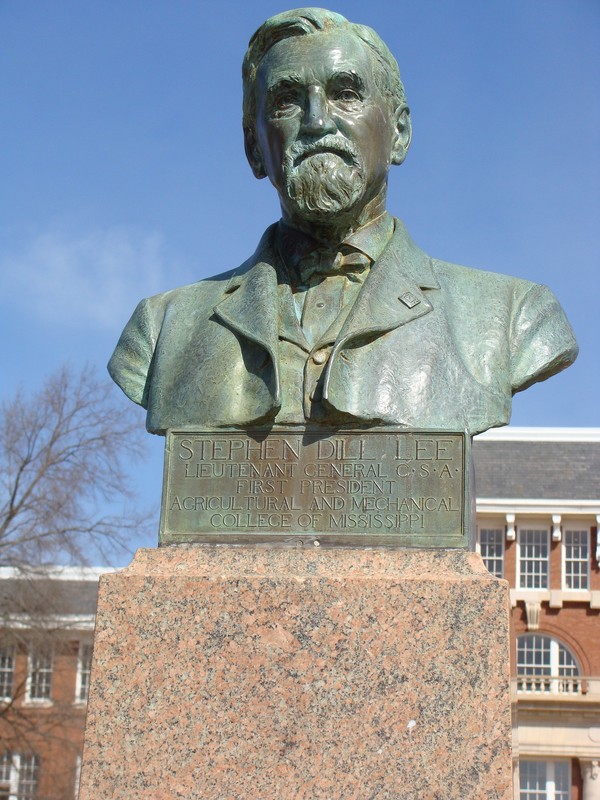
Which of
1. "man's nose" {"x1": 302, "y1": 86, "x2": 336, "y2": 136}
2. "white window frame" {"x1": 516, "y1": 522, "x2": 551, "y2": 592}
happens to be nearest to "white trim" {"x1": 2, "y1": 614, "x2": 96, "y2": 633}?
"white window frame" {"x1": 516, "y1": 522, "x2": 551, "y2": 592}

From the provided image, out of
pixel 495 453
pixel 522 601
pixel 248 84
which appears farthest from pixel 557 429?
pixel 248 84

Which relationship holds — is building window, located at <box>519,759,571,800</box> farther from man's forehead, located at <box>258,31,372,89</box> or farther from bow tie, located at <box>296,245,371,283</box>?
man's forehead, located at <box>258,31,372,89</box>

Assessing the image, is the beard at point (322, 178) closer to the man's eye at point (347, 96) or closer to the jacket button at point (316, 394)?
the man's eye at point (347, 96)

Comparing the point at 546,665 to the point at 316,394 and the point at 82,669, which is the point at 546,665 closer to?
the point at 82,669

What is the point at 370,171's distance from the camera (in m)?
5.40

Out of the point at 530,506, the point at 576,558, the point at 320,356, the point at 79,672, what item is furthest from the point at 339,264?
the point at 79,672

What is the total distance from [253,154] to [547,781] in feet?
103

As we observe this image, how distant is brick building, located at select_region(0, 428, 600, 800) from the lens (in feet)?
115

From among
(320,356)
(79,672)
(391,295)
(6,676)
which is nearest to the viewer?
(320,356)

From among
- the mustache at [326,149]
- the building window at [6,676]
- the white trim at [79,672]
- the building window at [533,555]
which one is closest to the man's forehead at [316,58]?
the mustache at [326,149]

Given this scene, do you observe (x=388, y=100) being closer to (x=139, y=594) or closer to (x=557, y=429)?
(x=139, y=594)

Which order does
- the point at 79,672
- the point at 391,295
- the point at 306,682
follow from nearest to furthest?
the point at 306,682 < the point at 391,295 < the point at 79,672

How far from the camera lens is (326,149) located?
5.27 m

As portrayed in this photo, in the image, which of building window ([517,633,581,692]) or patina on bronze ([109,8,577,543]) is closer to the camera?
patina on bronze ([109,8,577,543])
